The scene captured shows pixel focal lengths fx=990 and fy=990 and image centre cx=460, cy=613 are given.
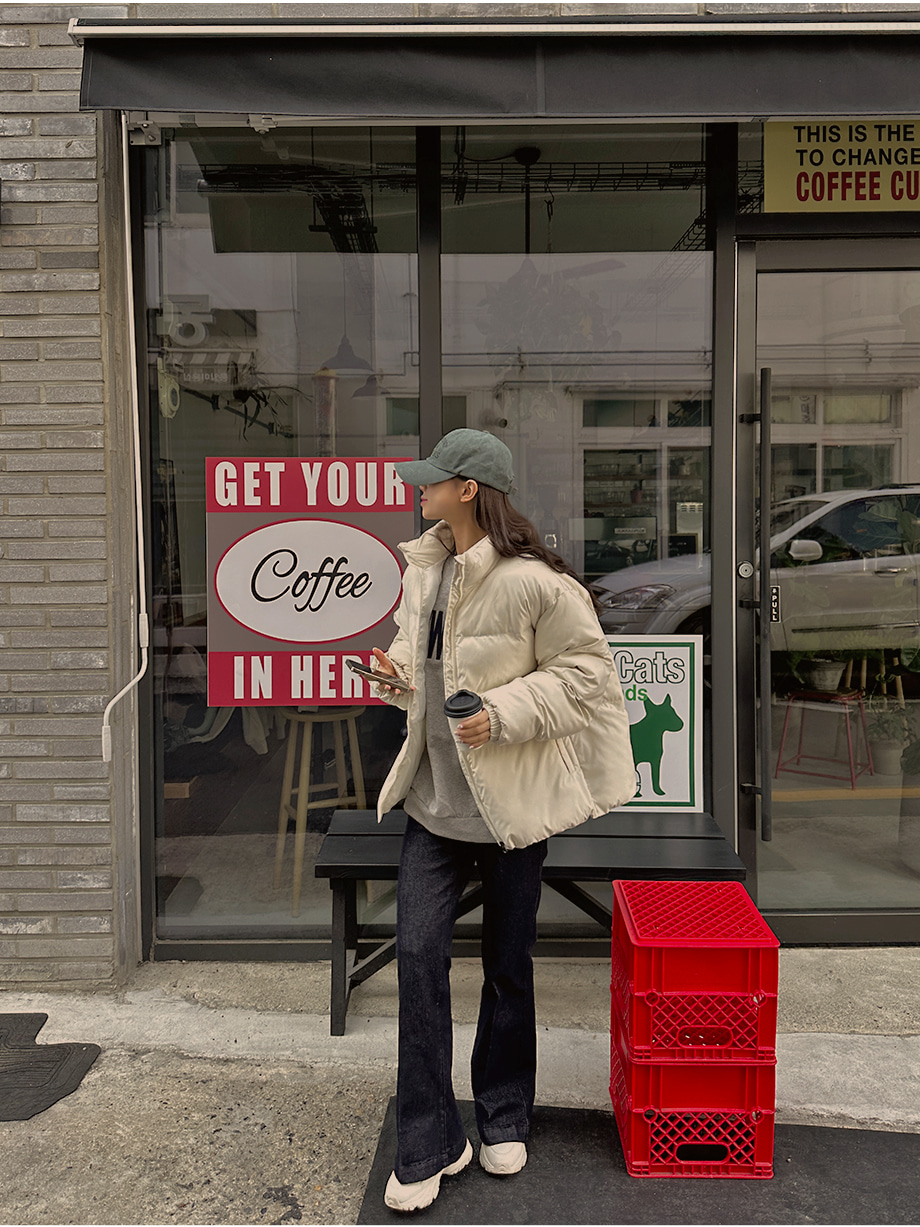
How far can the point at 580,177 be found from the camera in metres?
3.81

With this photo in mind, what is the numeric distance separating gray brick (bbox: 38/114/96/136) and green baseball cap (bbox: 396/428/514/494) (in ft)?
6.49

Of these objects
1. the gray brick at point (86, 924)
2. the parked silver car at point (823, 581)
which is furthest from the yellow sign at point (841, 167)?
the gray brick at point (86, 924)

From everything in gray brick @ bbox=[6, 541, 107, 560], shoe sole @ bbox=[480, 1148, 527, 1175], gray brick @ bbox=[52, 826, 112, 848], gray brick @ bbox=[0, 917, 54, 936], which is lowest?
shoe sole @ bbox=[480, 1148, 527, 1175]

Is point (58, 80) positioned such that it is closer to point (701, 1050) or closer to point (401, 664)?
point (401, 664)

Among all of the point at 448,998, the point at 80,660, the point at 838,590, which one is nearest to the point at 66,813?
the point at 80,660

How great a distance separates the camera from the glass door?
3842 millimetres

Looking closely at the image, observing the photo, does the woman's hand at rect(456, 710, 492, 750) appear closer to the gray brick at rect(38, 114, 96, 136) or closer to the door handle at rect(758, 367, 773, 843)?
the door handle at rect(758, 367, 773, 843)

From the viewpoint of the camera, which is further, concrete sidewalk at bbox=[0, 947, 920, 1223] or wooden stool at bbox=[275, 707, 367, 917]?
wooden stool at bbox=[275, 707, 367, 917]

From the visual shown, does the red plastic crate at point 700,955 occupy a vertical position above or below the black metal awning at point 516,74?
below

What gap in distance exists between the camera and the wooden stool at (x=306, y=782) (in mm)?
3902

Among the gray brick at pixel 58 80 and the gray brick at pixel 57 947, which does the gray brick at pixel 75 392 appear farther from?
the gray brick at pixel 57 947

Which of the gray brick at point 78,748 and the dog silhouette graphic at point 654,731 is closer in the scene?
the gray brick at point 78,748

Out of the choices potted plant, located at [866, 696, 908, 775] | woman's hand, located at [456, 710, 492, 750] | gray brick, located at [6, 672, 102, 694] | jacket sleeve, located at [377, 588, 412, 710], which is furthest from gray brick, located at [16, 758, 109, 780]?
potted plant, located at [866, 696, 908, 775]

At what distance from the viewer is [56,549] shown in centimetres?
357
